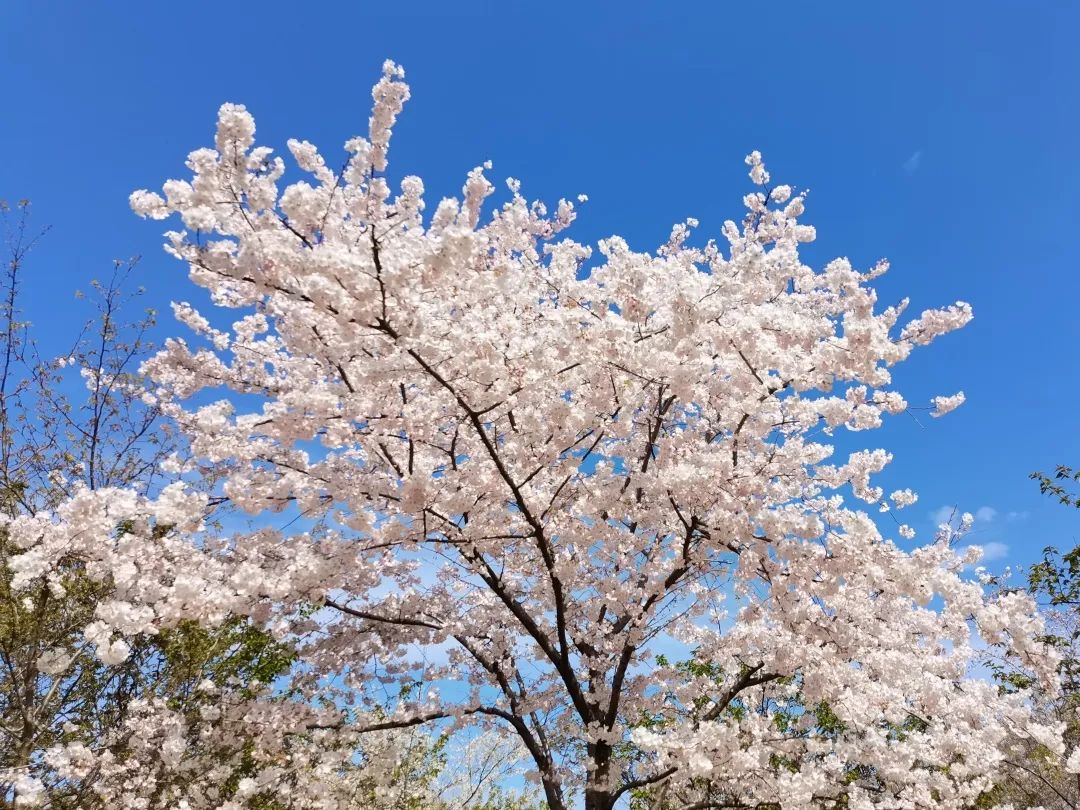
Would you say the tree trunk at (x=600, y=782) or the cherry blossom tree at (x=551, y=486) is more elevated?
the cherry blossom tree at (x=551, y=486)

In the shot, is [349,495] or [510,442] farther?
[510,442]

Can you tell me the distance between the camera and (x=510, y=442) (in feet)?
22.7

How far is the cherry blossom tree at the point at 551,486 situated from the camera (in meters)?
4.68

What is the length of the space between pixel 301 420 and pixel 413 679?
4.64 metres

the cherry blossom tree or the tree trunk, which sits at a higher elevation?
the cherry blossom tree

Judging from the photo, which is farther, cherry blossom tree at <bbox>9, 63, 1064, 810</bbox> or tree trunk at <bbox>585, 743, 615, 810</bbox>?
tree trunk at <bbox>585, 743, 615, 810</bbox>

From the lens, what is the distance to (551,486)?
7203mm

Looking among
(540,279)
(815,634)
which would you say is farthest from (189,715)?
(815,634)

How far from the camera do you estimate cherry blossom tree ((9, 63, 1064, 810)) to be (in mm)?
4684

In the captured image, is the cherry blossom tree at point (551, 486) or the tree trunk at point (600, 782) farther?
the tree trunk at point (600, 782)

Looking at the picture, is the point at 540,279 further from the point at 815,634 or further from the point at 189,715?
the point at 189,715

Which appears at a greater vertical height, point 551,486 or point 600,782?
point 551,486

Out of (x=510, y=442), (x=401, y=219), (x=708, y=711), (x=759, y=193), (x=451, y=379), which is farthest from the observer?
(x=759, y=193)

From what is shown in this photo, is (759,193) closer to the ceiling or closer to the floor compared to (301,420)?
closer to the ceiling
